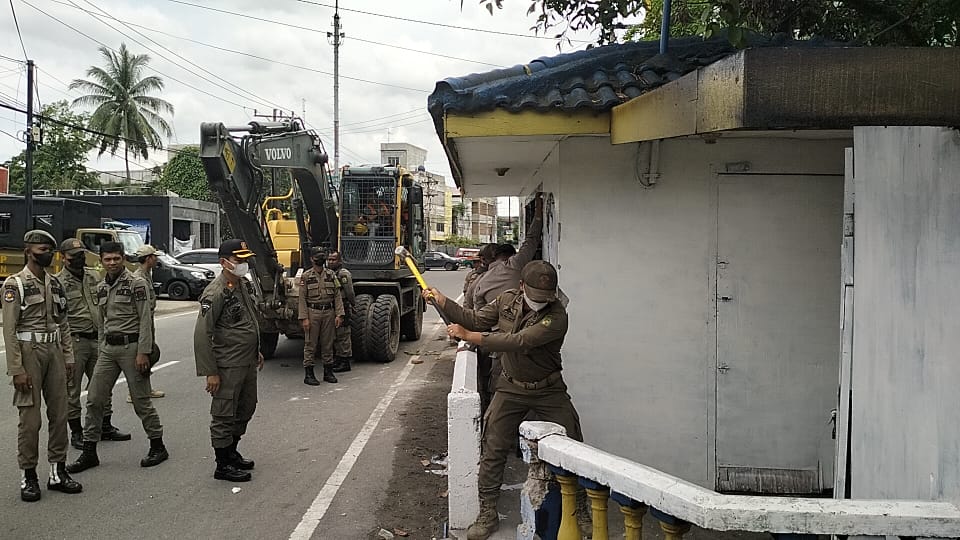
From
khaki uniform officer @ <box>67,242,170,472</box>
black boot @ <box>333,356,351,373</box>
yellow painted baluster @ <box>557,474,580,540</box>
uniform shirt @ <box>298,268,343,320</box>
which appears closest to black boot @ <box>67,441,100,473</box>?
khaki uniform officer @ <box>67,242,170,472</box>

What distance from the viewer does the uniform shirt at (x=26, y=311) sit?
525 centimetres

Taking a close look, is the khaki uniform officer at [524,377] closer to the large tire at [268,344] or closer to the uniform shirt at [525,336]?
the uniform shirt at [525,336]

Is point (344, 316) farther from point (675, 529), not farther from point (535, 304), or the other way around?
point (675, 529)

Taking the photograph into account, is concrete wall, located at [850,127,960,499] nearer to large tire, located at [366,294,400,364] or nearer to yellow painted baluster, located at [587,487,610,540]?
yellow painted baluster, located at [587,487,610,540]

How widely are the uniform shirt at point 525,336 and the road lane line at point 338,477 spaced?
1.76 meters

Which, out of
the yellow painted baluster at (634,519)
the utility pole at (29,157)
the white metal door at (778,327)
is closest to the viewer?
the yellow painted baluster at (634,519)

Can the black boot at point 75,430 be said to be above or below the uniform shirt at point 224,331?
below

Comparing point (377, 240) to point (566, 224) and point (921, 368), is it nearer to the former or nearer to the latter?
point (566, 224)

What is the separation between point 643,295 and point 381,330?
6.24 meters

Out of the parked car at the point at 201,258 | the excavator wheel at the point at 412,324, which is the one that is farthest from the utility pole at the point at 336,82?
the excavator wheel at the point at 412,324

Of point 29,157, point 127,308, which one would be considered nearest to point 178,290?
point 29,157

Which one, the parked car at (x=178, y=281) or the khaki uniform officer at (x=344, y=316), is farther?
the parked car at (x=178, y=281)

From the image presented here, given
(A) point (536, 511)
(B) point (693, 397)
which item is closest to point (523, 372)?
(A) point (536, 511)

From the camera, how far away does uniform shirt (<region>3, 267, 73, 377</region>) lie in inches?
207
